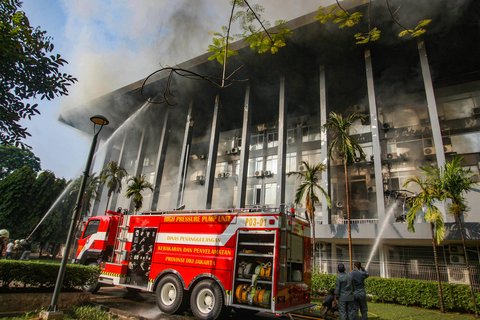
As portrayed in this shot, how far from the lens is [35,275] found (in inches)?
288

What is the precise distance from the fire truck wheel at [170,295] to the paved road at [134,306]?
Answer: 0.20 metres

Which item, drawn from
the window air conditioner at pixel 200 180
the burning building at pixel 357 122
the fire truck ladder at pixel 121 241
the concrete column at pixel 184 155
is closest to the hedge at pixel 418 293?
the burning building at pixel 357 122

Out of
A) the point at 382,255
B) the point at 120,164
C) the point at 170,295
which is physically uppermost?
the point at 120,164

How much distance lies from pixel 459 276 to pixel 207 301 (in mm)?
15519

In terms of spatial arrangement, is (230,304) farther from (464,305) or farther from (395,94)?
(395,94)

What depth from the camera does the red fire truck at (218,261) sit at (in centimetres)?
741

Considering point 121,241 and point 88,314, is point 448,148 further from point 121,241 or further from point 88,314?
point 88,314

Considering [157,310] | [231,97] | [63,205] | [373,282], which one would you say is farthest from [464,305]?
[63,205]

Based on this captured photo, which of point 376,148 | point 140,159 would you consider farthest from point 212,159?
point 376,148

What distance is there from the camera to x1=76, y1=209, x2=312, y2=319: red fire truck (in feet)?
24.3

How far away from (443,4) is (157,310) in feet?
79.7

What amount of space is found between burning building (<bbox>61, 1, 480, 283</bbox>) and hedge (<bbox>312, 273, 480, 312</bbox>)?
2547 mm

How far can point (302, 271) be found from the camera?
334 inches

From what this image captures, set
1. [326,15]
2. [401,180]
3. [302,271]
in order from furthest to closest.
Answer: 1. [401,180]
2. [302,271]
3. [326,15]
